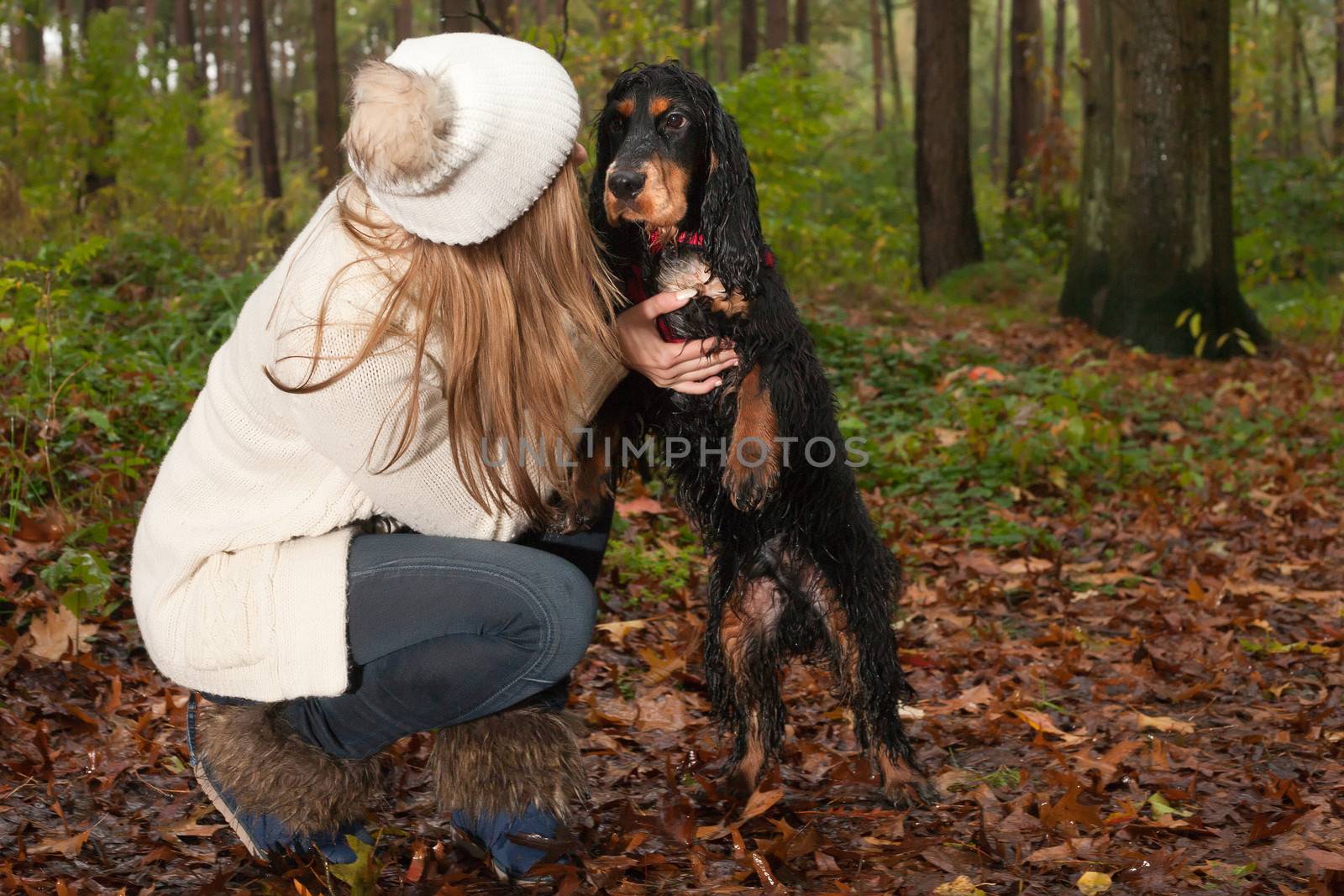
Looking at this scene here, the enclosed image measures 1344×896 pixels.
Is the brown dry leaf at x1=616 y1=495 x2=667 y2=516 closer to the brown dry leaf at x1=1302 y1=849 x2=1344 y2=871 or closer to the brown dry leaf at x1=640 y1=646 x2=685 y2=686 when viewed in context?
the brown dry leaf at x1=640 y1=646 x2=685 y2=686

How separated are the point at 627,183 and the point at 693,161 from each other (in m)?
0.23

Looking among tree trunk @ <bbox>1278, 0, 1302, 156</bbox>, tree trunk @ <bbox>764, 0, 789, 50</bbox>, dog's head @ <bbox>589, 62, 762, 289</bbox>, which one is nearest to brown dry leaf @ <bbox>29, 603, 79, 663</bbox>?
dog's head @ <bbox>589, 62, 762, 289</bbox>

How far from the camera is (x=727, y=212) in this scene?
2.53 meters

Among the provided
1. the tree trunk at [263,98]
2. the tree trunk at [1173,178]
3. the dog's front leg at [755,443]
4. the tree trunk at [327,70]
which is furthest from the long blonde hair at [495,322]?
the tree trunk at [263,98]

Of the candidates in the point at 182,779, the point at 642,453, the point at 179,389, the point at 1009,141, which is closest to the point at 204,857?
the point at 182,779

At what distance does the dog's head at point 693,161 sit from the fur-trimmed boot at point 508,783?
1125mm

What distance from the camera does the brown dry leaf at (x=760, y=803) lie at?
2.83m

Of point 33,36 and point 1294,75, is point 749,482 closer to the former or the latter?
point 33,36

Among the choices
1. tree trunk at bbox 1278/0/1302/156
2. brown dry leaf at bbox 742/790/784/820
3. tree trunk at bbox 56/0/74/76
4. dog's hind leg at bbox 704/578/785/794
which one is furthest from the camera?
tree trunk at bbox 1278/0/1302/156

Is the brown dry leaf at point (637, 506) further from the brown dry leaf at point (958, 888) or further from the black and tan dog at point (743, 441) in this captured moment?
the brown dry leaf at point (958, 888)

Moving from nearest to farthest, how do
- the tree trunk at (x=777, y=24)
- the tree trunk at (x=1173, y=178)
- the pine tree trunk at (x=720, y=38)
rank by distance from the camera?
the tree trunk at (x=1173, y=178), the tree trunk at (x=777, y=24), the pine tree trunk at (x=720, y=38)

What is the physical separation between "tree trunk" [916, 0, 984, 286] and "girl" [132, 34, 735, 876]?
33.9 feet

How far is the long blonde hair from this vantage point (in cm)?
221

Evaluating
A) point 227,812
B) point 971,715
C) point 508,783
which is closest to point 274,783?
point 227,812
